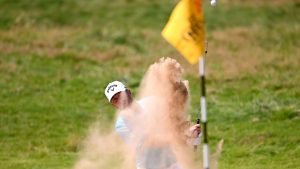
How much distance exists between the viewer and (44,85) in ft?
69.6

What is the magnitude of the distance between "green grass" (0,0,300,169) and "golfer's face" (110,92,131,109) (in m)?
3.07

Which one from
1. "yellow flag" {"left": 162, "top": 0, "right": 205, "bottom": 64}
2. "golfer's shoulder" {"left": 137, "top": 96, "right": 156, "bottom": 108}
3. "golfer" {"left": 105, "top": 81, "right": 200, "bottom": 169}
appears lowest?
"golfer" {"left": 105, "top": 81, "right": 200, "bottom": 169}

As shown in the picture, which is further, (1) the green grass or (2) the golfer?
(1) the green grass

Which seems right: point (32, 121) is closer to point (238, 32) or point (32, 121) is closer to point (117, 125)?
point (117, 125)

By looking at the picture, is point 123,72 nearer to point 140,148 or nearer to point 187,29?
point 140,148

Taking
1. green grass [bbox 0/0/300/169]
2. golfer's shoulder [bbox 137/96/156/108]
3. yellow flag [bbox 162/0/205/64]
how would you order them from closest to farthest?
1. yellow flag [bbox 162/0/205/64]
2. golfer's shoulder [bbox 137/96/156/108]
3. green grass [bbox 0/0/300/169]

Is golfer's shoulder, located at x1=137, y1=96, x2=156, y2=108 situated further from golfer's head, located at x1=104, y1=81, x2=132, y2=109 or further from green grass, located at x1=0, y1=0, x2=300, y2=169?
green grass, located at x1=0, y1=0, x2=300, y2=169

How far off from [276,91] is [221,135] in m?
3.19

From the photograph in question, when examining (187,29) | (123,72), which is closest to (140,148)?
(187,29)

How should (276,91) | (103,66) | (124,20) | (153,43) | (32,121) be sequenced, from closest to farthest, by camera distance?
1. (32,121)
2. (276,91)
3. (103,66)
4. (153,43)
5. (124,20)

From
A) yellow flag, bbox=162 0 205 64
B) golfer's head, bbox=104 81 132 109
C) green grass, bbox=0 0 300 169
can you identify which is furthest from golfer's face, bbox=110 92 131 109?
green grass, bbox=0 0 300 169

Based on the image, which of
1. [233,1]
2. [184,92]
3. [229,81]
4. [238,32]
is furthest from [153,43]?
[184,92]

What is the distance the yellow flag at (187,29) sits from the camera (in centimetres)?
1001

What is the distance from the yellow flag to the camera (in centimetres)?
1001
